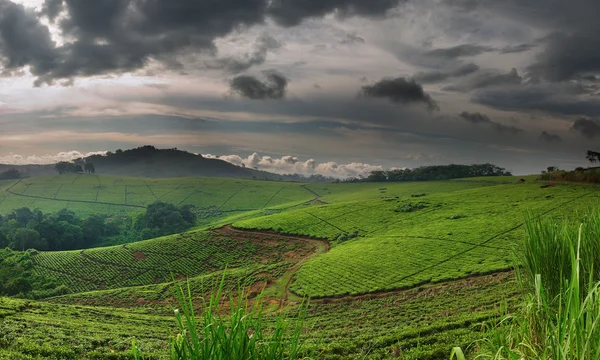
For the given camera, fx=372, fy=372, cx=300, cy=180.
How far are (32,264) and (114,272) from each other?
20.2 m

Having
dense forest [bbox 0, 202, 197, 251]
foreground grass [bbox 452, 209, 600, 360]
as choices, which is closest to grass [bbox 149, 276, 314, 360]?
foreground grass [bbox 452, 209, 600, 360]

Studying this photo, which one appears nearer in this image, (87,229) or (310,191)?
(87,229)

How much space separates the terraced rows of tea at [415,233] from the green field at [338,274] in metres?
0.24

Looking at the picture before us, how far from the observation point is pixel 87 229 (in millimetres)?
112938

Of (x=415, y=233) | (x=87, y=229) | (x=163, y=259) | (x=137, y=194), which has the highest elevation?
(x=415, y=233)

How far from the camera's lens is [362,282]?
43031 millimetres

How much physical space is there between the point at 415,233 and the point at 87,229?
326 feet

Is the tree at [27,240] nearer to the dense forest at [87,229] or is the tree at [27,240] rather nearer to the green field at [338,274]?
the dense forest at [87,229]

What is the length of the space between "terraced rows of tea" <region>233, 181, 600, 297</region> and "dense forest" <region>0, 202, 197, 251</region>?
43813mm

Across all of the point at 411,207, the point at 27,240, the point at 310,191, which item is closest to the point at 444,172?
the point at 310,191

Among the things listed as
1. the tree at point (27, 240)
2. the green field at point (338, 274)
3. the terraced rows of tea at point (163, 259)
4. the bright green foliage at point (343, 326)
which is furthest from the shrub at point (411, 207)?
the tree at point (27, 240)

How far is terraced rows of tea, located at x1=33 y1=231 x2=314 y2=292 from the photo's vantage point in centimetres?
6550

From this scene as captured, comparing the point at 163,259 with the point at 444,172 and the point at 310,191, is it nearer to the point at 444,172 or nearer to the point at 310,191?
the point at 310,191

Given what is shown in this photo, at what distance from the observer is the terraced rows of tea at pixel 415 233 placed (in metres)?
42.6
